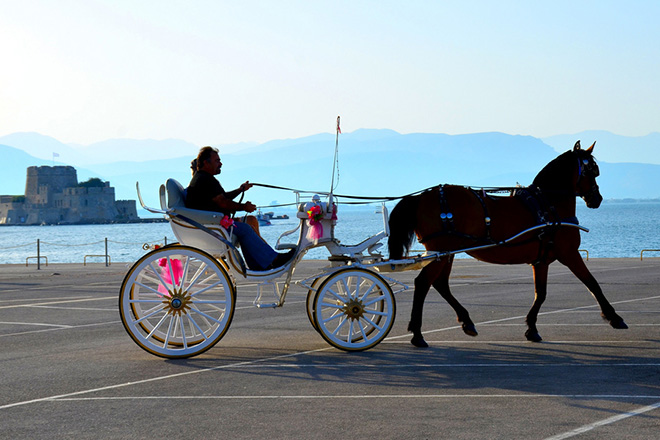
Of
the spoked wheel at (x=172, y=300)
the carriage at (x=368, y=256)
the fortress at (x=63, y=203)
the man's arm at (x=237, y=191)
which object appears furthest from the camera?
the fortress at (x=63, y=203)

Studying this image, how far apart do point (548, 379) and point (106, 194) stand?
197535 mm

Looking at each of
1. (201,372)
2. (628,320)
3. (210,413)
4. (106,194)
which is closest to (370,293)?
(201,372)

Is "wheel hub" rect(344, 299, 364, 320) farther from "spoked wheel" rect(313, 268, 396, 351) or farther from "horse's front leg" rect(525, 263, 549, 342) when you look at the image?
"horse's front leg" rect(525, 263, 549, 342)

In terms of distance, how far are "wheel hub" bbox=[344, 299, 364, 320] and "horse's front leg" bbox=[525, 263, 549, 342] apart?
2.19m

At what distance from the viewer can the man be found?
407 inches

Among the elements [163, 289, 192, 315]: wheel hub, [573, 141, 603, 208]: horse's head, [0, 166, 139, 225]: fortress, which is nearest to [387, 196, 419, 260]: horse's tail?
[573, 141, 603, 208]: horse's head

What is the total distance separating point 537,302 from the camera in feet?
36.7

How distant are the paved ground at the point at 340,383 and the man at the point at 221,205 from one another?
3.55ft

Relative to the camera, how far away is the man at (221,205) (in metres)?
10.3

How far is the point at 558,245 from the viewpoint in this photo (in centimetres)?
1119

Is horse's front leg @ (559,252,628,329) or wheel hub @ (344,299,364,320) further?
horse's front leg @ (559,252,628,329)

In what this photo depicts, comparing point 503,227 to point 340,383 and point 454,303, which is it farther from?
point 340,383

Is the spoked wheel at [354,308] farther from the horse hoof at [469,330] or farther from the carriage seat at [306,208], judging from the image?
the horse hoof at [469,330]

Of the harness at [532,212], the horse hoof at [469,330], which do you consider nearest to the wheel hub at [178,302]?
the harness at [532,212]
